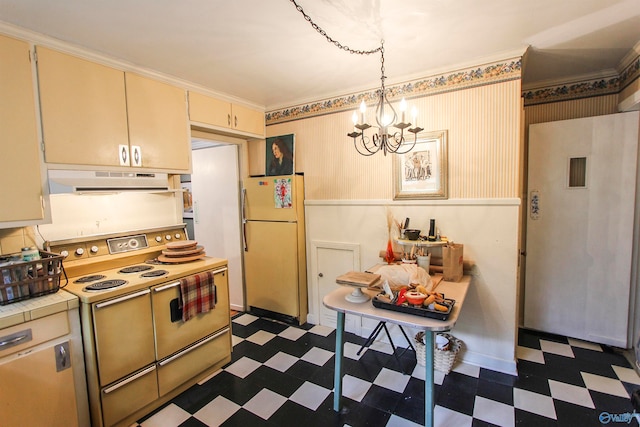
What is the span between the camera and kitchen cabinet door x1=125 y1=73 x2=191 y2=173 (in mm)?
2258

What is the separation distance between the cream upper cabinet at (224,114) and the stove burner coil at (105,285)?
146cm

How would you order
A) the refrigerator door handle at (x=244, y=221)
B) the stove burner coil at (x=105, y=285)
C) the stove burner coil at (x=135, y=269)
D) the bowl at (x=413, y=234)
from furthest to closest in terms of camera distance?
the refrigerator door handle at (x=244, y=221) → the bowl at (x=413, y=234) → the stove burner coil at (x=135, y=269) → the stove burner coil at (x=105, y=285)

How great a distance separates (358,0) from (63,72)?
1.86m

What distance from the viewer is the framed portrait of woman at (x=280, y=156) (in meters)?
3.29

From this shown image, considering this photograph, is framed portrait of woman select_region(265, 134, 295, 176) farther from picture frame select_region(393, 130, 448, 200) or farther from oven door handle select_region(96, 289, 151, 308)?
oven door handle select_region(96, 289, 151, 308)

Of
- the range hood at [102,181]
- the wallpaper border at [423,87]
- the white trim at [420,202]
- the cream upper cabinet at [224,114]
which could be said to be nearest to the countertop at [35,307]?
the range hood at [102,181]

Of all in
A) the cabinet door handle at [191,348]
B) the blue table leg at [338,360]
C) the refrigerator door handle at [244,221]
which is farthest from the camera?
the refrigerator door handle at [244,221]

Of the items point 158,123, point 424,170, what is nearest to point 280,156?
point 158,123

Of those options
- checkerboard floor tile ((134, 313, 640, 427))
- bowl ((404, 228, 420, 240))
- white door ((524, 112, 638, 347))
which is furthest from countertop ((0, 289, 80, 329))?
white door ((524, 112, 638, 347))

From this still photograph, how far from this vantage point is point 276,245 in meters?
3.28

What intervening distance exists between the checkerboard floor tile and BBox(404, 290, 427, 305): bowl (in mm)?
837

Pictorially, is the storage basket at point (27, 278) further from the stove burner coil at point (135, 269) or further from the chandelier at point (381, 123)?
the chandelier at point (381, 123)

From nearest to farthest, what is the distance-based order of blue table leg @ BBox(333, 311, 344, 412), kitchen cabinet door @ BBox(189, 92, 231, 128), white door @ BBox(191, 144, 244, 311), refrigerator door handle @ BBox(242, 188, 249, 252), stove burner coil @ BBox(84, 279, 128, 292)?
stove burner coil @ BBox(84, 279, 128, 292), blue table leg @ BBox(333, 311, 344, 412), kitchen cabinet door @ BBox(189, 92, 231, 128), refrigerator door handle @ BBox(242, 188, 249, 252), white door @ BBox(191, 144, 244, 311)

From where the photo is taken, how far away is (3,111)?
1688mm
